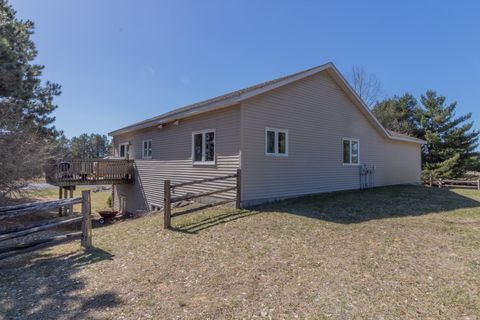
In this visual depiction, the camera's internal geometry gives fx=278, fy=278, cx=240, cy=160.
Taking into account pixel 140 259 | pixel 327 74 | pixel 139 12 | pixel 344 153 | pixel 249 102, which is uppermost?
pixel 139 12

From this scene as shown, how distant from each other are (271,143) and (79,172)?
32.3ft

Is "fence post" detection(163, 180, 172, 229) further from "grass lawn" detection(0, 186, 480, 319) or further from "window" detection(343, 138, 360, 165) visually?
"window" detection(343, 138, 360, 165)

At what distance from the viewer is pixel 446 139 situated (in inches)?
1101

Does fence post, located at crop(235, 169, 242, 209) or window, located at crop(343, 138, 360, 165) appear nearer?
fence post, located at crop(235, 169, 242, 209)

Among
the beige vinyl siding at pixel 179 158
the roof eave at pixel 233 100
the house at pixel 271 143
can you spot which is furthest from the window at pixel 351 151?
the beige vinyl siding at pixel 179 158

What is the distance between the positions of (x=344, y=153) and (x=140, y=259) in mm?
11344

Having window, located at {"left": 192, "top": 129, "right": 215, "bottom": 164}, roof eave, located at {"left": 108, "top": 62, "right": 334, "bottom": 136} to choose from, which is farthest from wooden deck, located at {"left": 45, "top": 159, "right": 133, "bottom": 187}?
window, located at {"left": 192, "top": 129, "right": 215, "bottom": 164}

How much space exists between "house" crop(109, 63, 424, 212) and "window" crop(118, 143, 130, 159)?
958 mm

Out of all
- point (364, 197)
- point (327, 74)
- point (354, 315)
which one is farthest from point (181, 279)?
point (327, 74)

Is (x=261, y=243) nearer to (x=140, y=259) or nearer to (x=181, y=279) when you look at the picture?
(x=181, y=279)

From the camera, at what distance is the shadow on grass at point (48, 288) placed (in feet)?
12.2

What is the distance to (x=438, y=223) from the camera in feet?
25.3

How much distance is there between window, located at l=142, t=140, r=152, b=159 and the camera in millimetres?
15325

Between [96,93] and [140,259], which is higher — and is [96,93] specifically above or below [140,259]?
above
